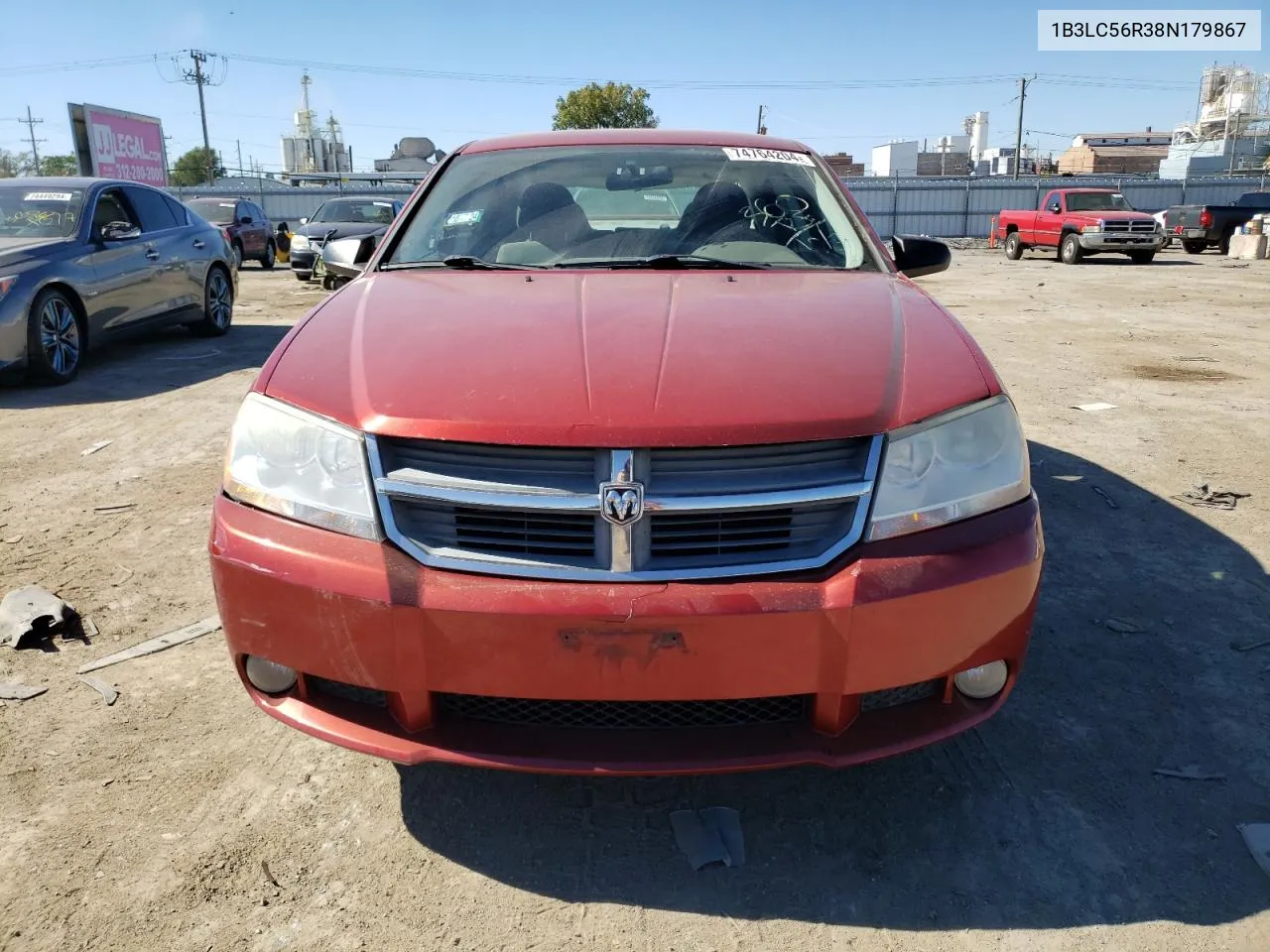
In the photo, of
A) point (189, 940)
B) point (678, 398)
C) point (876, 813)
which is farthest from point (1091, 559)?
point (189, 940)

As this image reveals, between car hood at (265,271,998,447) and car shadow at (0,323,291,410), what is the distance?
5258 mm

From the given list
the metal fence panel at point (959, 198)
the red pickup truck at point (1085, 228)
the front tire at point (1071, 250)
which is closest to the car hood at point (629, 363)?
the red pickup truck at point (1085, 228)

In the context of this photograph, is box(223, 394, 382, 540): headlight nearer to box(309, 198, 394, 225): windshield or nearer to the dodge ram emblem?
the dodge ram emblem

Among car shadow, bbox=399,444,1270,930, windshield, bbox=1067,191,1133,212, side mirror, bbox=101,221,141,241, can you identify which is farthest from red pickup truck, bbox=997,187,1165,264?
car shadow, bbox=399,444,1270,930

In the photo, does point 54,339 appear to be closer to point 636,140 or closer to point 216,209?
point 636,140

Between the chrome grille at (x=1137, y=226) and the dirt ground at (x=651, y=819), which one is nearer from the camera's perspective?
the dirt ground at (x=651, y=819)

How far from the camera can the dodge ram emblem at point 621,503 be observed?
69.4 inches

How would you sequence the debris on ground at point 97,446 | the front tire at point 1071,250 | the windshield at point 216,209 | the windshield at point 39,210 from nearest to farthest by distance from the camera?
the debris on ground at point 97,446, the windshield at point 39,210, the windshield at point 216,209, the front tire at point 1071,250

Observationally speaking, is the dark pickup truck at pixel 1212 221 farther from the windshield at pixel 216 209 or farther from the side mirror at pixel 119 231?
the side mirror at pixel 119 231

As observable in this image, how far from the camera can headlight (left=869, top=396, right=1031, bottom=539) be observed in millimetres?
1863

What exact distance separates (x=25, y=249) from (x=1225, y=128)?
72.5 metres

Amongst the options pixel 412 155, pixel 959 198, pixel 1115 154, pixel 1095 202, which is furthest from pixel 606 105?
pixel 1115 154

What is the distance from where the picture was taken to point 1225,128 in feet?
202

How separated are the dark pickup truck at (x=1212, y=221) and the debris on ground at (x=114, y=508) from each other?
27167 millimetres
